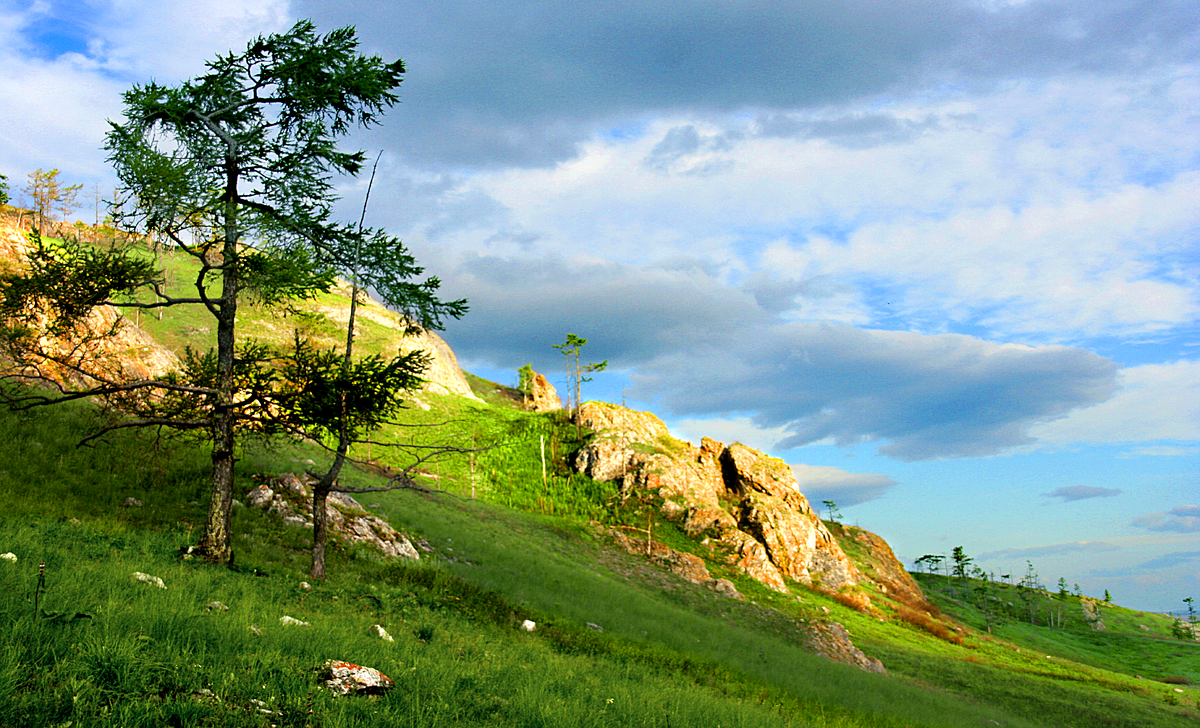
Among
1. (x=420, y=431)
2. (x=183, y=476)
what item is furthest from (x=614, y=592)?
(x=420, y=431)

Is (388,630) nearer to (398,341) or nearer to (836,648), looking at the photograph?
(836,648)

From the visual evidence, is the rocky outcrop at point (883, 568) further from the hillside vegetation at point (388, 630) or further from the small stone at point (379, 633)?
the small stone at point (379, 633)

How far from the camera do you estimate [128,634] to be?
7141mm

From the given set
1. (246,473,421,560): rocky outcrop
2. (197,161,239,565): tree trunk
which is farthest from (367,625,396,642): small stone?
(246,473,421,560): rocky outcrop

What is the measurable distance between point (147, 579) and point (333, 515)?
1274 centimetres

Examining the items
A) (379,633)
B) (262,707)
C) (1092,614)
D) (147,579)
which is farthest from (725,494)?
(1092,614)

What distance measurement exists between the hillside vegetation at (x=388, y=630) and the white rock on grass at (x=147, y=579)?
20cm

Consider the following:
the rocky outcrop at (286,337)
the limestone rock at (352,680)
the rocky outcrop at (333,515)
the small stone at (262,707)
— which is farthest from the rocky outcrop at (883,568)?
the small stone at (262,707)

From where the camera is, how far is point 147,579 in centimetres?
1038

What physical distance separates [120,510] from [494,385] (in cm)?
10841

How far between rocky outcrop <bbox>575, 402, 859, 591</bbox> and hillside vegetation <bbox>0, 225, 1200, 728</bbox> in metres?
10.5

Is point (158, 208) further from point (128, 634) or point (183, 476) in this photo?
point (183, 476)

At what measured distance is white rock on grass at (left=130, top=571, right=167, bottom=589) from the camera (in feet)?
33.5

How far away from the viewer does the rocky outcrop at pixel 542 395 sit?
111625 mm
